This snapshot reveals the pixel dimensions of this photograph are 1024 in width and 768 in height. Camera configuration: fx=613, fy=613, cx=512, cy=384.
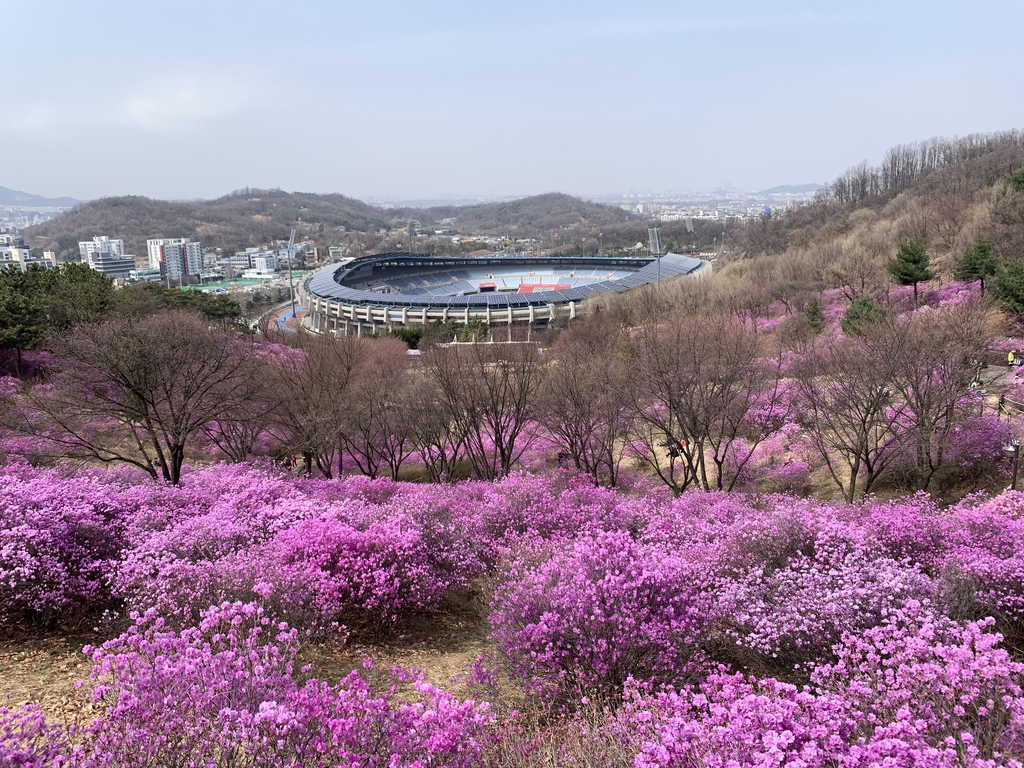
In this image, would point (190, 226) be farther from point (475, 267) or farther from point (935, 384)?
point (935, 384)

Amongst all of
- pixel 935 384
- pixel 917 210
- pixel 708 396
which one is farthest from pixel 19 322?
pixel 917 210

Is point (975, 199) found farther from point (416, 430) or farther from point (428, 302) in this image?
point (416, 430)

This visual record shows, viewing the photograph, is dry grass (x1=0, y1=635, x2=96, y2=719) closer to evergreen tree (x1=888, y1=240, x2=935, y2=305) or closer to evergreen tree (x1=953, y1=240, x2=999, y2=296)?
evergreen tree (x1=953, y1=240, x2=999, y2=296)

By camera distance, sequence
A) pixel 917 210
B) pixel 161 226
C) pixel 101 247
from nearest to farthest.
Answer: pixel 917 210, pixel 101 247, pixel 161 226

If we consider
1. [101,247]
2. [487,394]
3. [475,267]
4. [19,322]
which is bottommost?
[487,394]

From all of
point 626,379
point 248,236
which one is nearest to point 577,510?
point 626,379

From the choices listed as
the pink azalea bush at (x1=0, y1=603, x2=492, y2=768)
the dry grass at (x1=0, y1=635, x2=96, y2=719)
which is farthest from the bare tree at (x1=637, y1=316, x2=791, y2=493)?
the dry grass at (x1=0, y1=635, x2=96, y2=719)

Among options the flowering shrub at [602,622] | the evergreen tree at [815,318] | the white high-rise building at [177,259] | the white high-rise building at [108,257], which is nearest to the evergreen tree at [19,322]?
the flowering shrub at [602,622]
